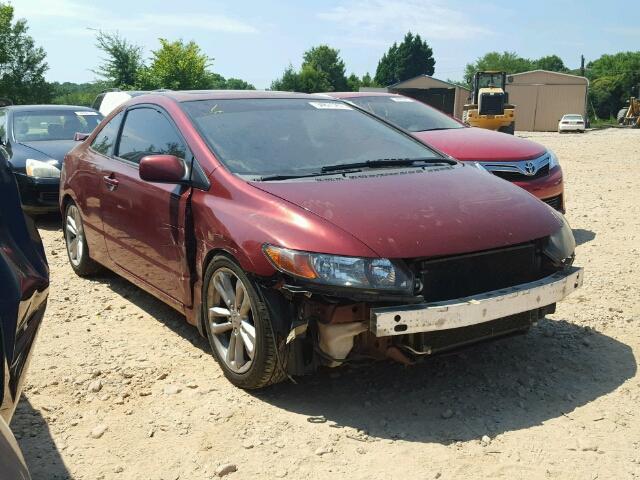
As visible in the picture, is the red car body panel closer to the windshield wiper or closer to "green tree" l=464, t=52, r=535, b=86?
the windshield wiper

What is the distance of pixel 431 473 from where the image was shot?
8.80ft

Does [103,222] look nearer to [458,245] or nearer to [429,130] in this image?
[458,245]

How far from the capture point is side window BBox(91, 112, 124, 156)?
16.1 feet

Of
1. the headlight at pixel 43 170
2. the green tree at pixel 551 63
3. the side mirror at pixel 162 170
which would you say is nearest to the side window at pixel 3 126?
the headlight at pixel 43 170

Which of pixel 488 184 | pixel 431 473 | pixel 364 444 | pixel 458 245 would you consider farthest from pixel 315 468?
pixel 488 184

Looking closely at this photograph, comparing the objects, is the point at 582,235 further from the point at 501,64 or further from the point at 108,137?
the point at 501,64

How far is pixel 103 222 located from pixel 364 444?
108 inches

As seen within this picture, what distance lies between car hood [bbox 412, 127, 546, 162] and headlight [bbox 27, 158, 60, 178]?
415 centimetres

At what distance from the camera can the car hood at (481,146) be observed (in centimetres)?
657

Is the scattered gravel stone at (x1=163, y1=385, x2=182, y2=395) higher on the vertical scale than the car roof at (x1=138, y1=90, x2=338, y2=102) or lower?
lower

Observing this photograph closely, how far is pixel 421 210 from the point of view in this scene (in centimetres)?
322

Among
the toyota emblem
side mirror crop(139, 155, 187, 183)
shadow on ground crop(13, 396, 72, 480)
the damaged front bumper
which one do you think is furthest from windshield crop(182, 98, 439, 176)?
the toyota emblem

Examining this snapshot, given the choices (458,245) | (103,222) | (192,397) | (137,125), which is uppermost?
(137,125)

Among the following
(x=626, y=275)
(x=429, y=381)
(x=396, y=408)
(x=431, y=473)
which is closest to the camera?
(x=431, y=473)
